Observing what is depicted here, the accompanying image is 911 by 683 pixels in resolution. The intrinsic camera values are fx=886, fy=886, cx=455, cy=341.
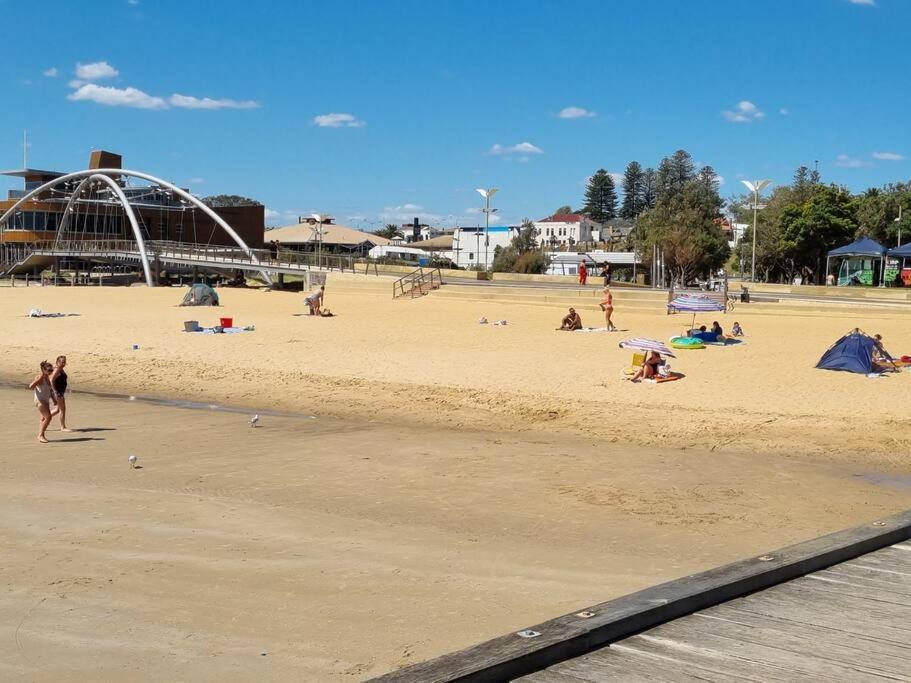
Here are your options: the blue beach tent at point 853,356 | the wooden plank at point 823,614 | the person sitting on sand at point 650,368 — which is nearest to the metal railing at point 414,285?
the person sitting on sand at point 650,368

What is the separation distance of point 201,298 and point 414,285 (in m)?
9.92

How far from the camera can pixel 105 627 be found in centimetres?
617

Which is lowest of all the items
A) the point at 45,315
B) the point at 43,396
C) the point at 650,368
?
the point at 43,396

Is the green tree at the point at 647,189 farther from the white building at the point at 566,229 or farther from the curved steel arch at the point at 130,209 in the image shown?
the curved steel arch at the point at 130,209

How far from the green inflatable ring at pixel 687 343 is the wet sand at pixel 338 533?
974 cm

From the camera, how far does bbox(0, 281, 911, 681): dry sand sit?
623 cm

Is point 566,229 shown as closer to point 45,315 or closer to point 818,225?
point 818,225

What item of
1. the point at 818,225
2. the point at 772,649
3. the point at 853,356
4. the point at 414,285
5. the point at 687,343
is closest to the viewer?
the point at 772,649

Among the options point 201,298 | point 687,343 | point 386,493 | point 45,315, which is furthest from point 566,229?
point 386,493

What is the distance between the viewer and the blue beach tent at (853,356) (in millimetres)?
20250

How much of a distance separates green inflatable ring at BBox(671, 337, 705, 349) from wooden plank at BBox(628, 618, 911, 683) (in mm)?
20616

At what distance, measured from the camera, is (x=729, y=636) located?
156 inches

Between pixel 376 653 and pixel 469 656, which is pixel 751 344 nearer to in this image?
pixel 376 653

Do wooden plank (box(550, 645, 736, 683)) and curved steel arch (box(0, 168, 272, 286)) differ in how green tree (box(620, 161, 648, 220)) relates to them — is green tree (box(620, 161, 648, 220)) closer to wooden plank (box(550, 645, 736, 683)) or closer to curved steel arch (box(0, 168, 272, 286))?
curved steel arch (box(0, 168, 272, 286))
